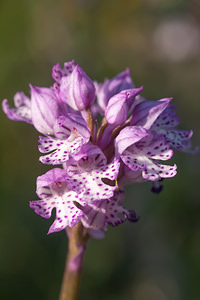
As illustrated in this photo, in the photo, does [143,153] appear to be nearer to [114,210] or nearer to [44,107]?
[114,210]

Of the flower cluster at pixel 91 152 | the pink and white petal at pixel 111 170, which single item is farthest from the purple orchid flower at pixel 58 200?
the pink and white petal at pixel 111 170

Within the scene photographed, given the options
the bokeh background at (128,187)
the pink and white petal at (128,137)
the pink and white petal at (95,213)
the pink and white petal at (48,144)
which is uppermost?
the pink and white petal at (48,144)

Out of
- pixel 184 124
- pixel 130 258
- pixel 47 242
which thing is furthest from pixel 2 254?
pixel 184 124

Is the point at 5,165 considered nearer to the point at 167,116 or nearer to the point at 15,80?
the point at 15,80

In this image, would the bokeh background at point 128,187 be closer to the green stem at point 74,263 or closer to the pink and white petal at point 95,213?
the green stem at point 74,263

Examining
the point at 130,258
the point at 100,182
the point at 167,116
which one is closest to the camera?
the point at 100,182

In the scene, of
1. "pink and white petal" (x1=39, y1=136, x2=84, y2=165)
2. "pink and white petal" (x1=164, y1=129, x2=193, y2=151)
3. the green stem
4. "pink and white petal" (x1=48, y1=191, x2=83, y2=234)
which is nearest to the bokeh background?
the green stem
